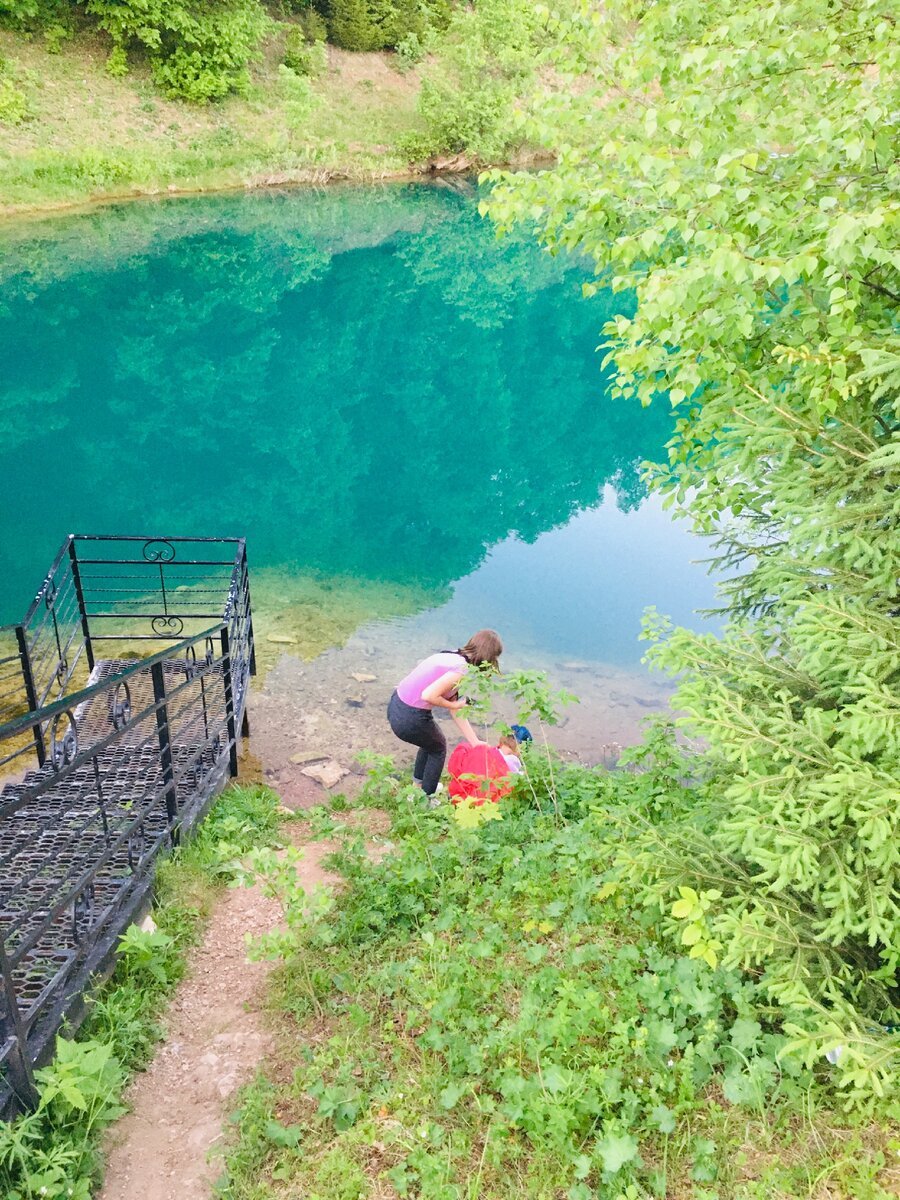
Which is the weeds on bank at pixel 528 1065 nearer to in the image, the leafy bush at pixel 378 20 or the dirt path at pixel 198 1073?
the dirt path at pixel 198 1073

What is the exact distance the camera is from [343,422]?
720 inches

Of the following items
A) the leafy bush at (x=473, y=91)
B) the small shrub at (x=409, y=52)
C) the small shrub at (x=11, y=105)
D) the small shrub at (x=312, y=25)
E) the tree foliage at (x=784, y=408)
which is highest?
the small shrub at (x=312, y=25)

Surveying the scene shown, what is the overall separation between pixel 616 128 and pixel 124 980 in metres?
5.07

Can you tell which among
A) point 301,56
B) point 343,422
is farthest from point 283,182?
point 343,422

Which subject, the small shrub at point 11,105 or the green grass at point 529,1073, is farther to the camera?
the small shrub at point 11,105

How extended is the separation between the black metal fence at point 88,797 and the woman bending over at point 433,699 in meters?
1.46

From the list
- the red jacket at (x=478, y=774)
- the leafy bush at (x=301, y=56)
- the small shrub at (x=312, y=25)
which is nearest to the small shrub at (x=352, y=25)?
the small shrub at (x=312, y=25)

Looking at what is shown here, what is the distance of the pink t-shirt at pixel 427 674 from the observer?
6257 mm

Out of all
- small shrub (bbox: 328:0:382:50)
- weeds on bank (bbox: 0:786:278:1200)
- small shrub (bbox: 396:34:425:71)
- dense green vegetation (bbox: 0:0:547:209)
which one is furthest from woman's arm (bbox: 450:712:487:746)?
small shrub (bbox: 328:0:382:50)

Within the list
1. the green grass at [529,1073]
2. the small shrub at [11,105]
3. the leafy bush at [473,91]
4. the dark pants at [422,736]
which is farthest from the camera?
the leafy bush at [473,91]

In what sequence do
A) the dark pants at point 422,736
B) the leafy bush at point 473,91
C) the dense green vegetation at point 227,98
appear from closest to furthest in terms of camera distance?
the dark pants at point 422,736 < the dense green vegetation at point 227,98 < the leafy bush at point 473,91

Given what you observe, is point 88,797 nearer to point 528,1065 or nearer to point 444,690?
point 444,690

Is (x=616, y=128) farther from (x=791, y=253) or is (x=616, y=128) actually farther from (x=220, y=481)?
(x=220, y=481)

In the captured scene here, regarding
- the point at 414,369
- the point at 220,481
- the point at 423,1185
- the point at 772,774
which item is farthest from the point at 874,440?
the point at 414,369
